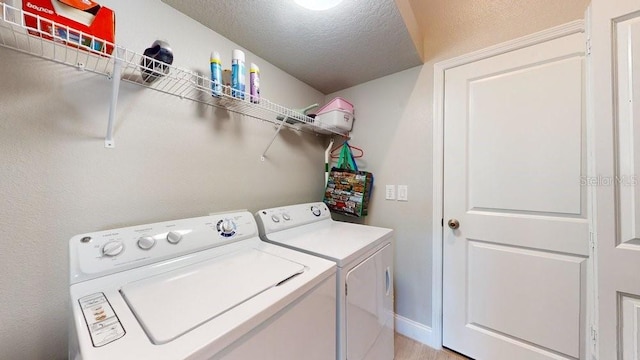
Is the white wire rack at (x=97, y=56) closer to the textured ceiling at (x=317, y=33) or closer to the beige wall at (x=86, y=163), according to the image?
the beige wall at (x=86, y=163)

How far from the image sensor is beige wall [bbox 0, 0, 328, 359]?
2.62 feet

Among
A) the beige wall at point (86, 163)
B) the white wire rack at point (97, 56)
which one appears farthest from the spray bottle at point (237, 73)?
the beige wall at point (86, 163)

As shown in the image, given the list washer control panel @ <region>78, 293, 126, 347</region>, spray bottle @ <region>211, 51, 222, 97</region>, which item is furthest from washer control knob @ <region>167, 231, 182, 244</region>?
spray bottle @ <region>211, 51, 222, 97</region>

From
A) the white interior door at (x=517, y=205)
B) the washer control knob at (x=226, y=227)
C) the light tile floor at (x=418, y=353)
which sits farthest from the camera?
the light tile floor at (x=418, y=353)

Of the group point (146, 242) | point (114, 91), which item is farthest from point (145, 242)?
point (114, 91)

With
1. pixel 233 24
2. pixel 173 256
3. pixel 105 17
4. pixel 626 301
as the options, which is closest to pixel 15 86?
pixel 105 17

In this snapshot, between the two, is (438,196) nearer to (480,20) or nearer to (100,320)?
(480,20)

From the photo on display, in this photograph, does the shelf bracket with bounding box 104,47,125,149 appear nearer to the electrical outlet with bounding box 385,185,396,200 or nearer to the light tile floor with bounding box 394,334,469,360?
the electrical outlet with bounding box 385,185,396,200

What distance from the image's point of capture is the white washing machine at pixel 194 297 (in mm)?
553

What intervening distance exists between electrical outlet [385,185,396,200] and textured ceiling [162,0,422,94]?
3.23ft

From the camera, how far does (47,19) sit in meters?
0.69

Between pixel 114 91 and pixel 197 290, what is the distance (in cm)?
84

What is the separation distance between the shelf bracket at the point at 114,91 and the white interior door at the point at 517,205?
1932mm

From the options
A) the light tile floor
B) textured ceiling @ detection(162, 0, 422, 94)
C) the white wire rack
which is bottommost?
the light tile floor
